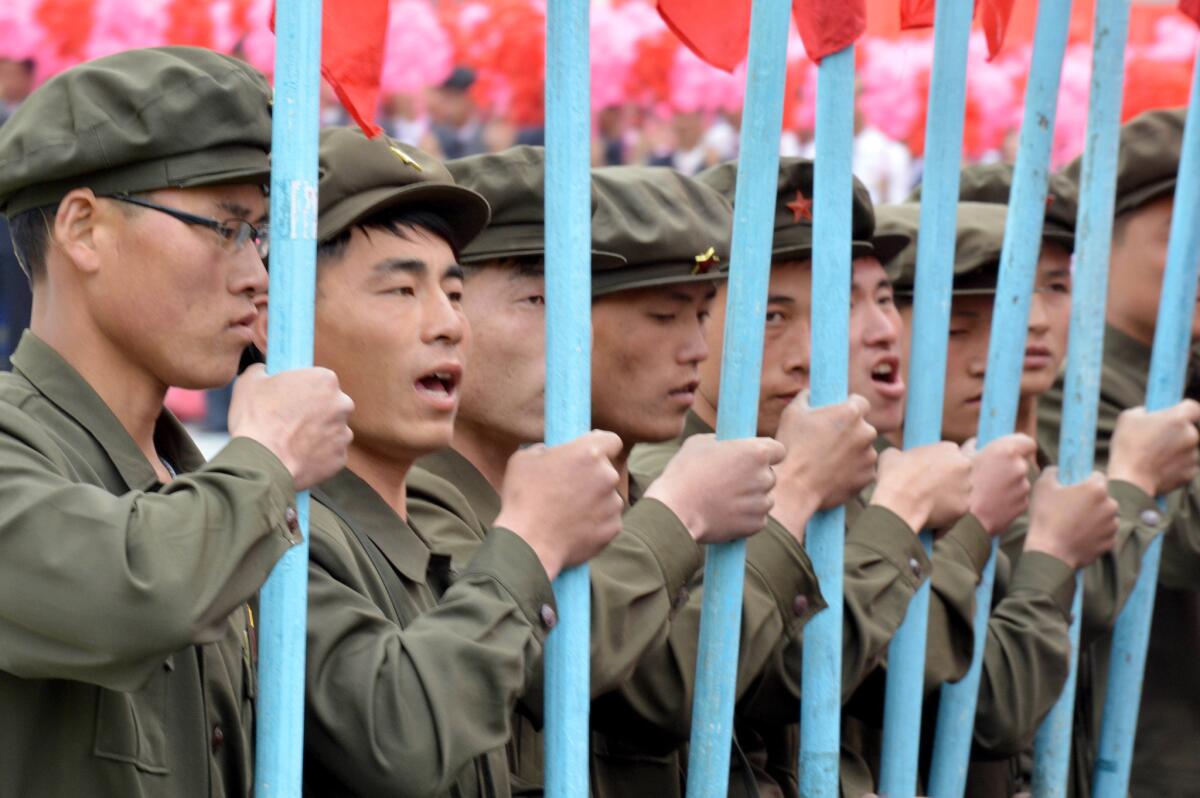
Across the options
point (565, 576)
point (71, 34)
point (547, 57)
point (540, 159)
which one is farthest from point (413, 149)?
point (71, 34)

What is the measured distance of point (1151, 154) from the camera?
14.9 feet

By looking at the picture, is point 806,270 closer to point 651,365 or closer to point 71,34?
point 651,365

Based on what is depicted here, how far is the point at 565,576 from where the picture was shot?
2488 millimetres

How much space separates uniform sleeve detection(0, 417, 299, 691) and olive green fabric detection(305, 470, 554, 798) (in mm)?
295

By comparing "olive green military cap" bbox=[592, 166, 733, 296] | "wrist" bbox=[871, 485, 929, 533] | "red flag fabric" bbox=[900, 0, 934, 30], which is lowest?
"wrist" bbox=[871, 485, 929, 533]

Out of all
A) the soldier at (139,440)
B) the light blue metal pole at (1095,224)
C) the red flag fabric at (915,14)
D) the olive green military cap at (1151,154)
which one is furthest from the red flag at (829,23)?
the olive green military cap at (1151,154)

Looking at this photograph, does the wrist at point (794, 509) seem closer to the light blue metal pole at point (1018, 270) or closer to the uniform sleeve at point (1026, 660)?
the light blue metal pole at point (1018, 270)

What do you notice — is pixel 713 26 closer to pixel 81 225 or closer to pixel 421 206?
pixel 421 206

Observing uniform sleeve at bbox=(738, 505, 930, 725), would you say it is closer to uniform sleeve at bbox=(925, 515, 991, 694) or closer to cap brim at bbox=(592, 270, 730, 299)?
uniform sleeve at bbox=(925, 515, 991, 694)

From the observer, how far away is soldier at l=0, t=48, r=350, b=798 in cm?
197

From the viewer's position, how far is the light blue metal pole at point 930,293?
10.2 ft

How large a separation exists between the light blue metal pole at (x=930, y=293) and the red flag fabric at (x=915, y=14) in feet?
0.38

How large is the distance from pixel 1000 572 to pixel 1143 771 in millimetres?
686

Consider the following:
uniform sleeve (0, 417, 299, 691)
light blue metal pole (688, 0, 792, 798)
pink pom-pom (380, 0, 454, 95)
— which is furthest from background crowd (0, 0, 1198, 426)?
uniform sleeve (0, 417, 299, 691)
